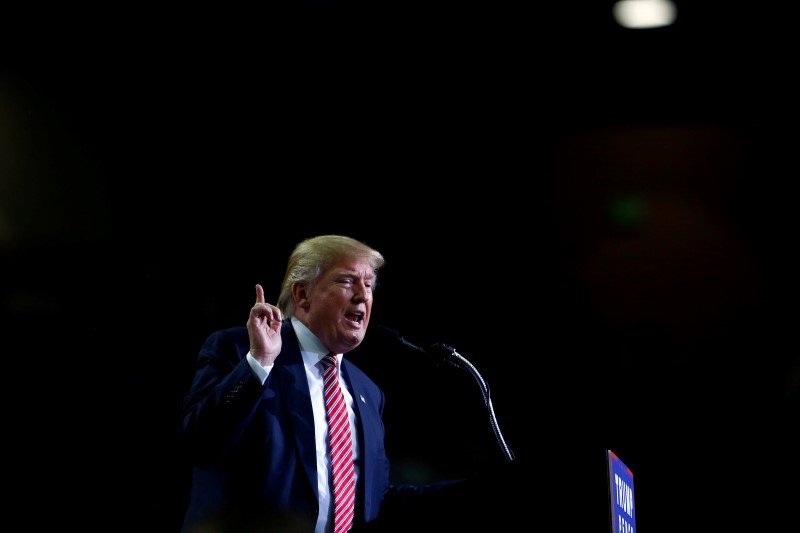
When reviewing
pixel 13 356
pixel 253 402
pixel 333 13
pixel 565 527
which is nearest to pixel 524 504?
pixel 565 527

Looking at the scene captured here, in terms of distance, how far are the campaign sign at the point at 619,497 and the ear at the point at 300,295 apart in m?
1.17

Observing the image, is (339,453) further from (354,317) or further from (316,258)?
(316,258)

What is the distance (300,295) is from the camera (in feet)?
8.30

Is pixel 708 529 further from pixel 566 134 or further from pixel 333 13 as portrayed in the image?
pixel 333 13

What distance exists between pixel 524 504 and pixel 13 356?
1658 mm

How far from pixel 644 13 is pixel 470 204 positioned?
105 centimetres

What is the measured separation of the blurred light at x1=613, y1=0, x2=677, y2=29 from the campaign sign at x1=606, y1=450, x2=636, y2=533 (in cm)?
198

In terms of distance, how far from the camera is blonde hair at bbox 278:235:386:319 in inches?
99.2

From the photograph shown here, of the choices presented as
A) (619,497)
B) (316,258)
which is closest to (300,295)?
(316,258)

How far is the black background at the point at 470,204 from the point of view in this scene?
8.52 ft

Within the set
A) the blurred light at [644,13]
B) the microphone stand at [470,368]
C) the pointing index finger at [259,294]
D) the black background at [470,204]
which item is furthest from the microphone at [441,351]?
the blurred light at [644,13]

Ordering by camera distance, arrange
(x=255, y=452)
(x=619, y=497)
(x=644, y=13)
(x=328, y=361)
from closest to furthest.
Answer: (x=619, y=497) < (x=255, y=452) < (x=328, y=361) < (x=644, y=13)

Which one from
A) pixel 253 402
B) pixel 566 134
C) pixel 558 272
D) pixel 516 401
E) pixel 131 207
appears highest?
pixel 566 134

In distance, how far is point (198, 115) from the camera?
2.91 meters
